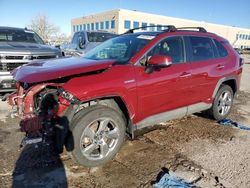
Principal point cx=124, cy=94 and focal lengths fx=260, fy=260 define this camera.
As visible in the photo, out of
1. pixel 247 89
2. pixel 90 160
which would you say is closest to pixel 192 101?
pixel 90 160

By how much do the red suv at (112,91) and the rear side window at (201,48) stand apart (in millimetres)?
22

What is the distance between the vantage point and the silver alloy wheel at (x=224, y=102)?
18.8ft

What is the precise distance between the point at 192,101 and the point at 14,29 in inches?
256

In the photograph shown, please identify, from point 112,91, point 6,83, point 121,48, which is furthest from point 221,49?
point 6,83

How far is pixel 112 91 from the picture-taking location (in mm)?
3590

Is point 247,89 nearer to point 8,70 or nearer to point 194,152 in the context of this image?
point 194,152

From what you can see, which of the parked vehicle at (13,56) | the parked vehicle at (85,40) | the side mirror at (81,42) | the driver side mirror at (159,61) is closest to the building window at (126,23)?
the parked vehicle at (85,40)

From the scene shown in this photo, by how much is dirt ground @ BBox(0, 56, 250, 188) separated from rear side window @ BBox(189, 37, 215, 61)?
1475mm

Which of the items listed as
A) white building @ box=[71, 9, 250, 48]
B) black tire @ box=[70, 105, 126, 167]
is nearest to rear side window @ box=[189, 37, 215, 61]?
black tire @ box=[70, 105, 126, 167]

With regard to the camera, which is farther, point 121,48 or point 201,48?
point 201,48

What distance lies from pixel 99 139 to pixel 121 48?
66.7 inches

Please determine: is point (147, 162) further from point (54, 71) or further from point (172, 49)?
point (172, 49)

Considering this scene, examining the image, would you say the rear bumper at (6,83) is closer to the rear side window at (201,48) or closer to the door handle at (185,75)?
the door handle at (185,75)

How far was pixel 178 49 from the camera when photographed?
4617 millimetres
